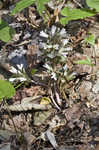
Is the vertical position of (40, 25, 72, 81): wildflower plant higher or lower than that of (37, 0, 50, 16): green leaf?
lower

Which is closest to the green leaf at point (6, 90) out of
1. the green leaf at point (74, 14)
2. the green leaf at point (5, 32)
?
the green leaf at point (5, 32)

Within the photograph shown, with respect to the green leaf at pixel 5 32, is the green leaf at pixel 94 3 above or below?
above

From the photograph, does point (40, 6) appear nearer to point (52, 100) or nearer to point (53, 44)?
point (53, 44)

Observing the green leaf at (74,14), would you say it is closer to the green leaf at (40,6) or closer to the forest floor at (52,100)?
the forest floor at (52,100)

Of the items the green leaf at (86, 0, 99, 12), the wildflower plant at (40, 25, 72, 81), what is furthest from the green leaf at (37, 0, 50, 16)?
the green leaf at (86, 0, 99, 12)

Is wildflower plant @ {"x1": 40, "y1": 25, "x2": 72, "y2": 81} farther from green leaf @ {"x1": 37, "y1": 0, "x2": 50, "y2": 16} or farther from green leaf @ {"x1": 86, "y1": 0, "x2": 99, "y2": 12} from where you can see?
green leaf @ {"x1": 37, "y1": 0, "x2": 50, "y2": 16}
